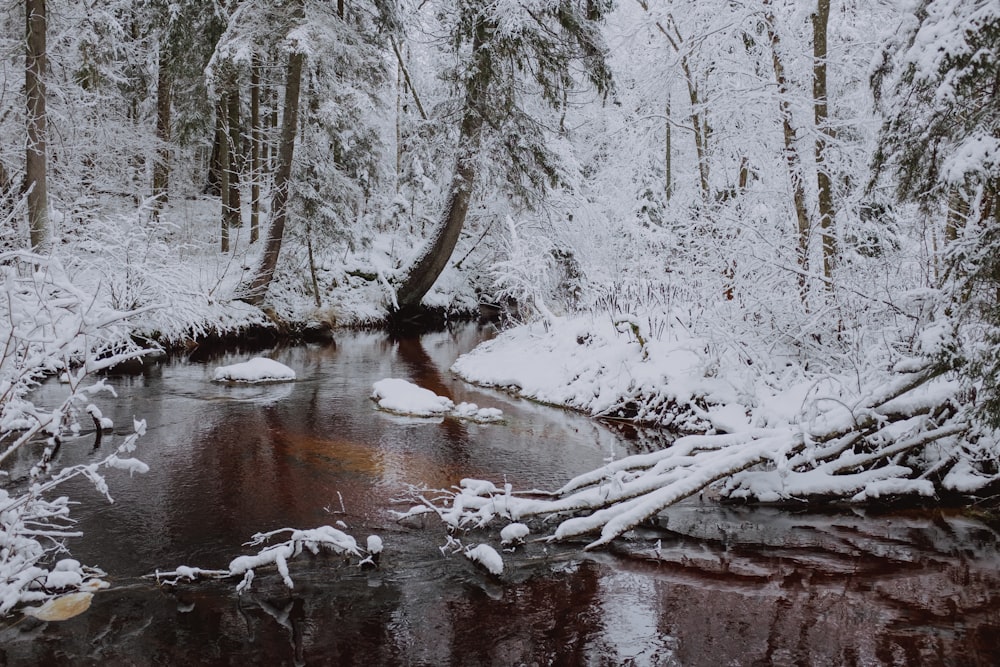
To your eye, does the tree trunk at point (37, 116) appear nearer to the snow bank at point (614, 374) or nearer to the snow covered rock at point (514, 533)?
the snow bank at point (614, 374)

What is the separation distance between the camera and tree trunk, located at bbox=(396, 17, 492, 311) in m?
15.3

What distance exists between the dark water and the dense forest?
48 centimetres

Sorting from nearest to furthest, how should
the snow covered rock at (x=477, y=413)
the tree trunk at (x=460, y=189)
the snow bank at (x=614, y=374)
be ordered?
the snow bank at (x=614, y=374)
the snow covered rock at (x=477, y=413)
the tree trunk at (x=460, y=189)

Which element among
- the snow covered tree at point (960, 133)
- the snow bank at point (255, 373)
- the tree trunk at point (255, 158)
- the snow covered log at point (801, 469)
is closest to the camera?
the snow covered tree at point (960, 133)

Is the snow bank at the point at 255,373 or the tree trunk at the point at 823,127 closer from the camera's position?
the tree trunk at the point at 823,127

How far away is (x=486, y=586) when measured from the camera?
4730mm

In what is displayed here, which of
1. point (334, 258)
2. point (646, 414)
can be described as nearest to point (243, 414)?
point (646, 414)

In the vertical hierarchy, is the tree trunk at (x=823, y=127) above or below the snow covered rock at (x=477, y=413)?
above

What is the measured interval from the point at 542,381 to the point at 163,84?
1615 centimetres

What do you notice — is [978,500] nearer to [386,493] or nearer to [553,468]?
[553,468]

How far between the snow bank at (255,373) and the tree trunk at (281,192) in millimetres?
5690

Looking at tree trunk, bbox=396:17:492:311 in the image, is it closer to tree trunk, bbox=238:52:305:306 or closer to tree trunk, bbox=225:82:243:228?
tree trunk, bbox=238:52:305:306

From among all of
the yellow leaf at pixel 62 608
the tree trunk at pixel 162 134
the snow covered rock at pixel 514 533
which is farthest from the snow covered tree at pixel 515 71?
the yellow leaf at pixel 62 608

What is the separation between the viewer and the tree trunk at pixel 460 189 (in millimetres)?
15271
